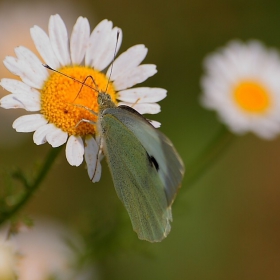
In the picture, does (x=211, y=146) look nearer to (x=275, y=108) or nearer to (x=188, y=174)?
(x=188, y=174)

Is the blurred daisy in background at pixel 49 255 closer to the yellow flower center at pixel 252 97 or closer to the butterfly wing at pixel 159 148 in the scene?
the butterfly wing at pixel 159 148

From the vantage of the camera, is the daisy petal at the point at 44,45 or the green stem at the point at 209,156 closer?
the daisy petal at the point at 44,45

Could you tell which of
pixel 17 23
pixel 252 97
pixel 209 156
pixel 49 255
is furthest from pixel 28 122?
pixel 252 97

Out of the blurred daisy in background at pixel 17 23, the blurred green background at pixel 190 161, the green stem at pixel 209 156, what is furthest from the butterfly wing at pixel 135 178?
the blurred green background at pixel 190 161

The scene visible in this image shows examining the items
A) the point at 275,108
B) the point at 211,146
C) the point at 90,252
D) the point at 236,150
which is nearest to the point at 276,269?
the point at 236,150

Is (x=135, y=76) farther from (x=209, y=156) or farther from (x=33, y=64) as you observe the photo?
(x=209, y=156)

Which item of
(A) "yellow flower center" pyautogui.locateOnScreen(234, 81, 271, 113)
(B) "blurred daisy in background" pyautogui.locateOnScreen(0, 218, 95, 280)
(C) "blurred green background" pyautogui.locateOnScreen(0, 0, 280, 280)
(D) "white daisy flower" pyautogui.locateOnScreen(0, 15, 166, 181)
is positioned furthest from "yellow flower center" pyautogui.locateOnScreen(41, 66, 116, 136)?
(A) "yellow flower center" pyautogui.locateOnScreen(234, 81, 271, 113)

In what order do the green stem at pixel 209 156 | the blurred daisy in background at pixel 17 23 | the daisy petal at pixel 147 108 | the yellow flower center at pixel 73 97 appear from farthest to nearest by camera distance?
1. the blurred daisy in background at pixel 17 23
2. the green stem at pixel 209 156
3. the daisy petal at pixel 147 108
4. the yellow flower center at pixel 73 97

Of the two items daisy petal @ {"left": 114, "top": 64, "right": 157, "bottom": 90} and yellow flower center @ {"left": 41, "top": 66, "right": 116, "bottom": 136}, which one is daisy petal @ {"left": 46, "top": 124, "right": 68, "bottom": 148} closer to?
A: yellow flower center @ {"left": 41, "top": 66, "right": 116, "bottom": 136}
